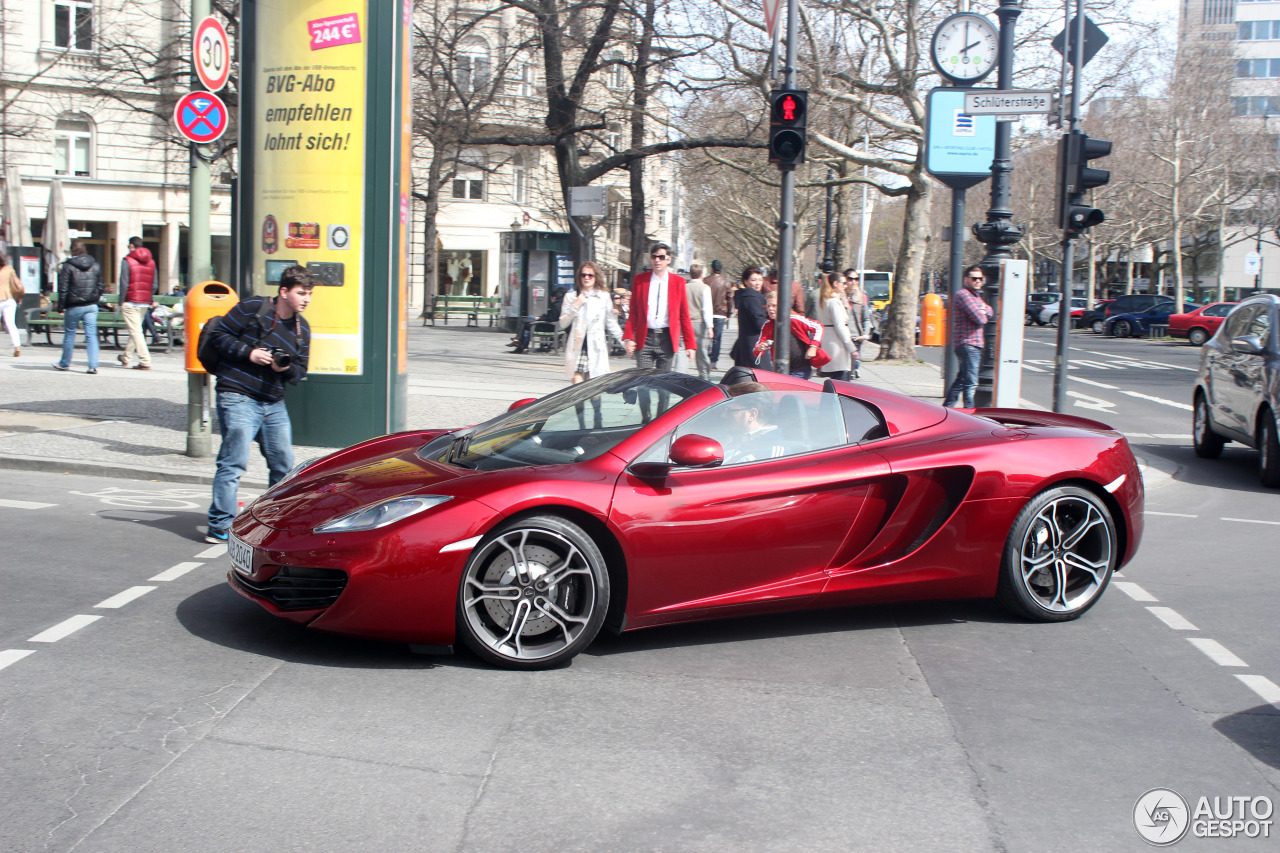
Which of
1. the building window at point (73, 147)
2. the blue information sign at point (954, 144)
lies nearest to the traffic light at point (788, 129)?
the blue information sign at point (954, 144)

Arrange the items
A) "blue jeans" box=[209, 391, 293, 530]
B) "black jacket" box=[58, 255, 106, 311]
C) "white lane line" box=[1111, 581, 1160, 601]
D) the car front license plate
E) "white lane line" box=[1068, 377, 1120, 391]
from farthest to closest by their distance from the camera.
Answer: "white lane line" box=[1068, 377, 1120, 391] → "black jacket" box=[58, 255, 106, 311] → "blue jeans" box=[209, 391, 293, 530] → "white lane line" box=[1111, 581, 1160, 601] → the car front license plate

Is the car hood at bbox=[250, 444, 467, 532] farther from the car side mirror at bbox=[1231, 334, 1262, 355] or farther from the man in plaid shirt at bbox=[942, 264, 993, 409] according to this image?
the man in plaid shirt at bbox=[942, 264, 993, 409]

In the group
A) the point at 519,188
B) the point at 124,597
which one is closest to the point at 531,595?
the point at 124,597

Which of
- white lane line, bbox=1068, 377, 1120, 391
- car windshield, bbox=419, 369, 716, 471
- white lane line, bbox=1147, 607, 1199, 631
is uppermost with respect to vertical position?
car windshield, bbox=419, 369, 716, 471

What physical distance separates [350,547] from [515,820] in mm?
1597

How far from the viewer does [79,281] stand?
17.2 meters

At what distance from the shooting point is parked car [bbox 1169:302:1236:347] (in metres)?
43.7

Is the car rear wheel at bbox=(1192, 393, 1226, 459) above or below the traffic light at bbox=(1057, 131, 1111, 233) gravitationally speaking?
below

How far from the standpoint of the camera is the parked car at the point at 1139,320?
50.4 meters

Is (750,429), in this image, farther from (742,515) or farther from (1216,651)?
(1216,651)

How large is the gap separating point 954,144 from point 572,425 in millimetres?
10083

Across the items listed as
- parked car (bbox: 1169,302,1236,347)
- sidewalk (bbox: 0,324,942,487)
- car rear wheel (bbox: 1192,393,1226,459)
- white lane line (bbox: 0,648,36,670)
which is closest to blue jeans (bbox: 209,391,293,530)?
white lane line (bbox: 0,648,36,670)

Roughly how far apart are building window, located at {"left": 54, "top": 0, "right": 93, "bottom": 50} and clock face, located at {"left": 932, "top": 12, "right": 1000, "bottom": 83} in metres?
33.4

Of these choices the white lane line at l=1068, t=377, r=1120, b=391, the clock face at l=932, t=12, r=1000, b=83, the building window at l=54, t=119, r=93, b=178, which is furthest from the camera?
the building window at l=54, t=119, r=93, b=178
